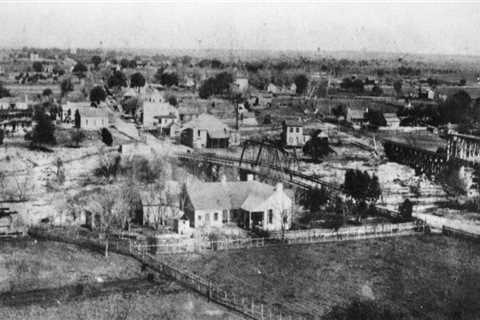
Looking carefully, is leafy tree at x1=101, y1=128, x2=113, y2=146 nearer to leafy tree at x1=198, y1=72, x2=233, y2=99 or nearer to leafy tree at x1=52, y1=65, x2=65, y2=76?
leafy tree at x1=198, y1=72, x2=233, y2=99

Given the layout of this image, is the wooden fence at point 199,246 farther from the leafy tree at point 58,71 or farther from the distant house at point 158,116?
the leafy tree at point 58,71

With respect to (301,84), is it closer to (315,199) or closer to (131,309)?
(315,199)

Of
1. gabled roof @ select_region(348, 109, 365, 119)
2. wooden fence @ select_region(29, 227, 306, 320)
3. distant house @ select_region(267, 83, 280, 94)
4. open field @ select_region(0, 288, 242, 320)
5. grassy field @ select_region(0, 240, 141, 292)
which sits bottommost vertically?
grassy field @ select_region(0, 240, 141, 292)

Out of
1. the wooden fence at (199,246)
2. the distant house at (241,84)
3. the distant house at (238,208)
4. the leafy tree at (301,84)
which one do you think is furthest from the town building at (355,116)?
the wooden fence at (199,246)

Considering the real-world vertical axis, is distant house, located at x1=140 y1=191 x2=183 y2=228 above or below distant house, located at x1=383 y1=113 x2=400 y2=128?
below

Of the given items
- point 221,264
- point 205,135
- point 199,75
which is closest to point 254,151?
point 205,135

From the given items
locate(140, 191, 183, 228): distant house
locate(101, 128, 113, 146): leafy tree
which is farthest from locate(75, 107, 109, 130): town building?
locate(140, 191, 183, 228): distant house

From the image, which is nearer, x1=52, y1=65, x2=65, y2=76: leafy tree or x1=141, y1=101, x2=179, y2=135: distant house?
x1=141, y1=101, x2=179, y2=135: distant house

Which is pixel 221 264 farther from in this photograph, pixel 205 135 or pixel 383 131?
pixel 383 131

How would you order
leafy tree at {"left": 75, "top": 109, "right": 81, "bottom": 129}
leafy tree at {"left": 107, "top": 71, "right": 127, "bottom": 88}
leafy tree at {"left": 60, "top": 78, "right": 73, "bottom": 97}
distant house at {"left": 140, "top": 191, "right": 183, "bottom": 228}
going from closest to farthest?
distant house at {"left": 140, "top": 191, "right": 183, "bottom": 228} → leafy tree at {"left": 75, "top": 109, "right": 81, "bottom": 129} → leafy tree at {"left": 60, "top": 78, "right": 73, "bottom": 97} → leafy tree at {"left": 107, "top": 71, "right": 127, "bottom": 88}
